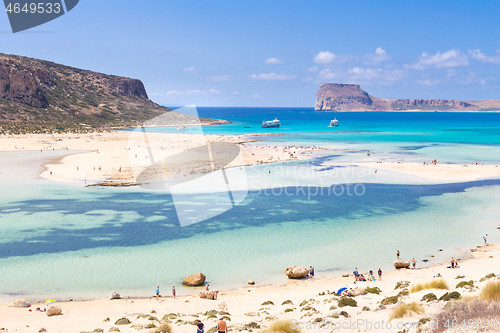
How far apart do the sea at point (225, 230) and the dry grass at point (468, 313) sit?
10.2 m

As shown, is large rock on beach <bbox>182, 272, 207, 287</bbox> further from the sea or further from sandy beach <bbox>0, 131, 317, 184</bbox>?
sandy beach <bbox>0, 131, 317, 184</bbox>

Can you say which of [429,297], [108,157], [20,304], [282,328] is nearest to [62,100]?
[108,157]

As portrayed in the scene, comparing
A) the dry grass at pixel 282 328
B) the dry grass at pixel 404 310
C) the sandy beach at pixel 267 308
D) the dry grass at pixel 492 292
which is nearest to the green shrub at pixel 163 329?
the sandy beach at pixel 267 308

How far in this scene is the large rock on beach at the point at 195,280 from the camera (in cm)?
1886

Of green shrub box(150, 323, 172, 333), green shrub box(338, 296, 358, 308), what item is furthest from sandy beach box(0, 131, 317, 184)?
green shrub box(338, 296, 358, 308)

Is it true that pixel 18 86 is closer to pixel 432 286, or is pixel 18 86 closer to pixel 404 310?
pixel 432 286

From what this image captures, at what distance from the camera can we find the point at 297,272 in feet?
64.8

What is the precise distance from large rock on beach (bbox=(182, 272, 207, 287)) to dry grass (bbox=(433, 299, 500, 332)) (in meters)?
11.9

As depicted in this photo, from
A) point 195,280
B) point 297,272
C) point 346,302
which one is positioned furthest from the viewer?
point 297,272

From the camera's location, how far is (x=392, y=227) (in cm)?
2819

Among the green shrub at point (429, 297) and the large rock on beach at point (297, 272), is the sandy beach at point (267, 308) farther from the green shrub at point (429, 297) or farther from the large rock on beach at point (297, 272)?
the large rock on beach at point (297, 272)

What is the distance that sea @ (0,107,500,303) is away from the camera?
20.3 m

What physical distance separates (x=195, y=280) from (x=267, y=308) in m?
5.30

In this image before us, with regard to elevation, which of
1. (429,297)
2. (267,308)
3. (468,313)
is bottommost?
(267,308)
